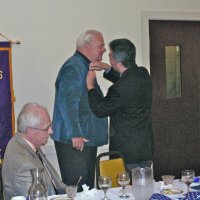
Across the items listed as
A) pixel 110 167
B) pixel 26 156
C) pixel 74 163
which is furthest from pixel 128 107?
pixel 26 156

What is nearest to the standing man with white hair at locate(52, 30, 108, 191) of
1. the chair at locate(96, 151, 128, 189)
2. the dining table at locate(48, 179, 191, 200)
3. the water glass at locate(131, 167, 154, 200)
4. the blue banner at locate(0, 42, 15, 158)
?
the chair at locate(96, 151, 128, 189)

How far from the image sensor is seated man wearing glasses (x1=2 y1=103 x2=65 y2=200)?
233 cm

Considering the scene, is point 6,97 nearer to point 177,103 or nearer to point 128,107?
point 128,107

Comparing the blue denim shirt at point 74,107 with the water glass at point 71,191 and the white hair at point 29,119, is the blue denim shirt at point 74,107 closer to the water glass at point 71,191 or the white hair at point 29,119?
the white hair at point 29,119

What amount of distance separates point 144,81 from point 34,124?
1.01 metres

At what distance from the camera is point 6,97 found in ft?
13.0

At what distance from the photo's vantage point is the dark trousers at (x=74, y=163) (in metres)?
3.45

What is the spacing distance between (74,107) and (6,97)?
2.90 feet

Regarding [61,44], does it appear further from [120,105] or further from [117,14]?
[120,105]

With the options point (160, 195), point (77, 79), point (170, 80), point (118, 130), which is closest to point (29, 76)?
point (77, 79)

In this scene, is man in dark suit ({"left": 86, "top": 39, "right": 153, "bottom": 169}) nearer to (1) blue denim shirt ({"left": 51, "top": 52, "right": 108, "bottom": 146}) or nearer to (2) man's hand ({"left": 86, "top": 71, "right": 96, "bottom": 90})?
(2) man's hand ({"left": 86, "top": 71, "right": 96, "bottom": 90})

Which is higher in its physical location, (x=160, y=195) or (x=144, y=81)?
(x=144, y=81)

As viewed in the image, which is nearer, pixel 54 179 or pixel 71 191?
pixel 71 191

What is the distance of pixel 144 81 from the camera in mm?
3273
